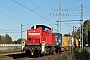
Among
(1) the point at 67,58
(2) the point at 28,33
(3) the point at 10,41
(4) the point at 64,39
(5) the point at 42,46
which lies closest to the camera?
(1) the point at 67,58

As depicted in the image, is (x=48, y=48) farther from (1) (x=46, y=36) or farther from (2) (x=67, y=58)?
(2) (x=67, y=58)

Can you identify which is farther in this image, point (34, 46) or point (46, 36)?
point (46, 36)

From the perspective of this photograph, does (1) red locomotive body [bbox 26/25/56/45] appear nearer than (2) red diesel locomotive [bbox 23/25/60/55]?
No

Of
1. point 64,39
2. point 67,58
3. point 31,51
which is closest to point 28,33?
point 31,51

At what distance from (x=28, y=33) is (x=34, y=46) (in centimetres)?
199

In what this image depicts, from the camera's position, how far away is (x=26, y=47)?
24125 mm

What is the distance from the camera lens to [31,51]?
24.2 meters

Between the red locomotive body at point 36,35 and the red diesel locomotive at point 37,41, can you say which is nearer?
the red diesel locomotive at point 37,41

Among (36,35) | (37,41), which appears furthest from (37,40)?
(36,35)

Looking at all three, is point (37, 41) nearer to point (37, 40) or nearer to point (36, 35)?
point (37, 40)

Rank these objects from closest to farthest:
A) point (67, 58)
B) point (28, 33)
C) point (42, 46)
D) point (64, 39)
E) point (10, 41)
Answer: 1. point (67, 58)
2. point (42, 46)
3. point (28, 33)
4. point (64, 39)
5. point (10, 41)

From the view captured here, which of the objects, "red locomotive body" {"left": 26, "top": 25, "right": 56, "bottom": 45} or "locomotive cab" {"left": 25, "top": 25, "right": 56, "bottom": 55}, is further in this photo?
"red locomotive body" {"left": 26, "top": 25, "right": 56, "bottom": 45}

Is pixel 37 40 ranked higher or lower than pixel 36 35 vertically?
lower

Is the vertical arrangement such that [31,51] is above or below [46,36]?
below
